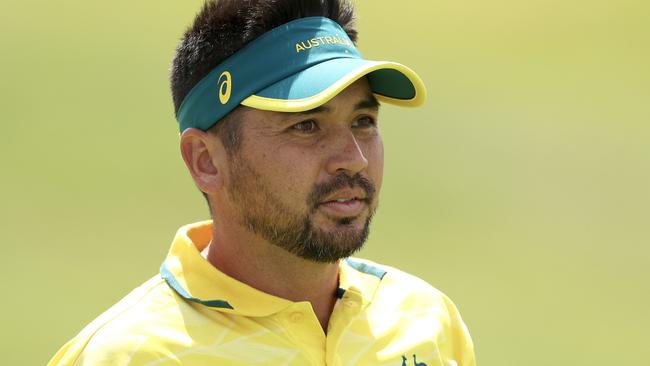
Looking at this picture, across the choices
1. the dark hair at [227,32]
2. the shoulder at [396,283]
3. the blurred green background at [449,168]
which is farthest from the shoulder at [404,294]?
the blurred green background at [449,168]

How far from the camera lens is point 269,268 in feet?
7.75

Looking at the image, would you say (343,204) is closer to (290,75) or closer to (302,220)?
(302,220)

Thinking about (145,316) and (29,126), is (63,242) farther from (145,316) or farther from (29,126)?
(145,316)

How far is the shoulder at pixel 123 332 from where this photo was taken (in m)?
2.13

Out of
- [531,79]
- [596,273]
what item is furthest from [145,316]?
[531,79]

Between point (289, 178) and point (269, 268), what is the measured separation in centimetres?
24

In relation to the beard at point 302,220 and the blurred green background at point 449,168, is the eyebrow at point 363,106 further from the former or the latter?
the blurred green background at point 449,168

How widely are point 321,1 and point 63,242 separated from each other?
3957 millimetres

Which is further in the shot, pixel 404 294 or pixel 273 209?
pixel 404 294

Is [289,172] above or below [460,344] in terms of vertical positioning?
above

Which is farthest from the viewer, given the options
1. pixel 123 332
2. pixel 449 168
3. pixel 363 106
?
pixel 449 168

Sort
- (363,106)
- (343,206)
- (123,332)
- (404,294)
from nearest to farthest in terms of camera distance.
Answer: (123,332), (343,206), (363,106), (404,294)

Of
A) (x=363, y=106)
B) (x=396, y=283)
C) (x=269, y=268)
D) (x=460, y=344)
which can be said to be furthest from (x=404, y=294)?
(x=363, y=106)

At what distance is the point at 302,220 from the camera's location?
2.25 m
